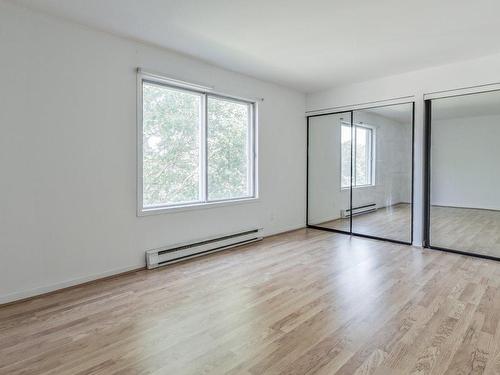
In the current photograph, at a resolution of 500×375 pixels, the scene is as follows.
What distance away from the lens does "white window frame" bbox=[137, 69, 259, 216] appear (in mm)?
3574

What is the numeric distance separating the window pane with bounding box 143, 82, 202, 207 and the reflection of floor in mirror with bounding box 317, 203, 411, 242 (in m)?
2.78

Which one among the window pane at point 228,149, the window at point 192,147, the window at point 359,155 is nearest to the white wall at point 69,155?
the window at point 192,147

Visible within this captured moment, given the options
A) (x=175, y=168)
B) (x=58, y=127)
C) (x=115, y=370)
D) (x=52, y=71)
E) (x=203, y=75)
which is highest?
(x=203, y=75)

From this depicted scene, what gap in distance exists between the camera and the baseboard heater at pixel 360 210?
518 centimetres

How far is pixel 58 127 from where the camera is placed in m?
2.98

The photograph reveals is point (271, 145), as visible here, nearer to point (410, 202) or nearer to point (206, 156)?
point (206, 156)

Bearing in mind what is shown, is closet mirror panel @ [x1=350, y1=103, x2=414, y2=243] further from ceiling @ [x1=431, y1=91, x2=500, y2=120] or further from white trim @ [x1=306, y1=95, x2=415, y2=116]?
ceiling @ [x1=431, y1=91, x2=500, y2=120]

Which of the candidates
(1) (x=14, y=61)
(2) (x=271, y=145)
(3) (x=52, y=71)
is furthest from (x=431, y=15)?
(1) (x=14, y=61)

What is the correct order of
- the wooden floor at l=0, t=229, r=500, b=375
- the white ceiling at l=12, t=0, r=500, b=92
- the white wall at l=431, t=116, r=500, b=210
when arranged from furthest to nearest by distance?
the white wall at l=431, t=116, r=500, b=210 < the white ceiling at l=12, t=0, r=500, b=92 < the wooden floor at l=0, t=229, r=500, b=375

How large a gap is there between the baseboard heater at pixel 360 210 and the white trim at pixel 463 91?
1806 mm

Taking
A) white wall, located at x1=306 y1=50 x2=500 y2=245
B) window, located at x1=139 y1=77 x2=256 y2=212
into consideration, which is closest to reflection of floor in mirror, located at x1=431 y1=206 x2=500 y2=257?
white wall, located at x1=306 y1=50 x2=500 y2=245

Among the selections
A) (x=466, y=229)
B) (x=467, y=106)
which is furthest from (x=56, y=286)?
(x=467, y=106)

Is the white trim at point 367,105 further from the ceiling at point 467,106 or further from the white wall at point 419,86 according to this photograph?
the ceiling at point 467,106

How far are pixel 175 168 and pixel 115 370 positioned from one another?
2.51 metres
